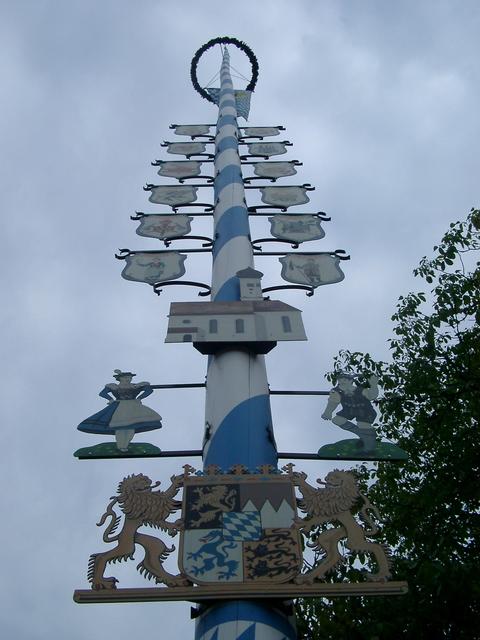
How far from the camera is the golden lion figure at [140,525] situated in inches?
157

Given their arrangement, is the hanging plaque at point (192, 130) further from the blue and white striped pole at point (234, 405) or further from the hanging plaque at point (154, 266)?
the hanging plaque at point (154, 266)

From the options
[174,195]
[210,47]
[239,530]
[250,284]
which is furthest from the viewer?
[210,47]

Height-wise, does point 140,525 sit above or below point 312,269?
below

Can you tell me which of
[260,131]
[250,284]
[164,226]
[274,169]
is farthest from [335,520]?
[260,131]

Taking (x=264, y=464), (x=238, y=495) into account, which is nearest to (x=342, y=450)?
(x=264, y=464)

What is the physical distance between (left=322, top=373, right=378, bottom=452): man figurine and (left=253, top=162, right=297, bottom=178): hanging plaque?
4825 mm

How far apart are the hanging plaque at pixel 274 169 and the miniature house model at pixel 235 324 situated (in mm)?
4097

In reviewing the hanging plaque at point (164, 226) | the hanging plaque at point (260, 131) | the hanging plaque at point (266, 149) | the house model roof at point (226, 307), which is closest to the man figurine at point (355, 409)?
the house model roof at point (226, 307)

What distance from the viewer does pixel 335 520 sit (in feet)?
14.1

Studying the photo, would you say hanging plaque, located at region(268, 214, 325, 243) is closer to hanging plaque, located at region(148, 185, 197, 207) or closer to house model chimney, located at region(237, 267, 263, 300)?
hanging plaque, located at region(148, 185, 197, 207)

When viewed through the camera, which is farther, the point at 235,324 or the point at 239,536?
the point at 235,324

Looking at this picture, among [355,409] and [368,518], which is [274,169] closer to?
[355,409]

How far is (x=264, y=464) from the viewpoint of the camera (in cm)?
466

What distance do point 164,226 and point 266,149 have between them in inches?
127
